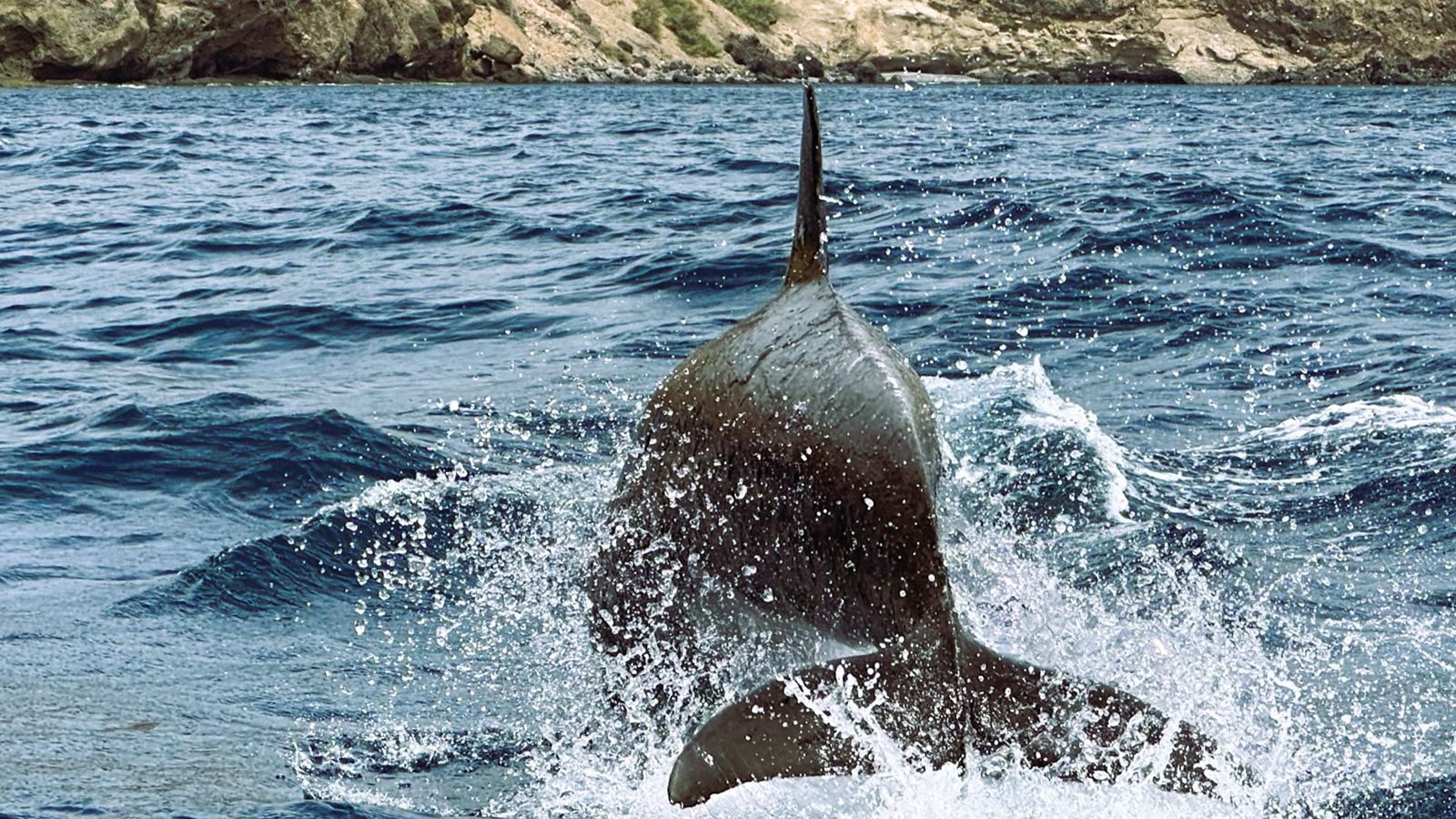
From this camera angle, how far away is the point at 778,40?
9469 centimetres

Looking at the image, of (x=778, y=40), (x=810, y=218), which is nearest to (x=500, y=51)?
(x=778, y=40)

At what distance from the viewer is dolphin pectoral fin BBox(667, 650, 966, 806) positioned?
3.46 metres

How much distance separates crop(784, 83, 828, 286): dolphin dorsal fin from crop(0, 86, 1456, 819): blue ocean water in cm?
120

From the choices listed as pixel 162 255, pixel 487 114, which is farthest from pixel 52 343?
pixel 487 114

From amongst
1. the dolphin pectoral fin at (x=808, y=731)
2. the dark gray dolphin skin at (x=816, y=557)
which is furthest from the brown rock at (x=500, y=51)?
the dolphin pectoral fin at (x=808, y=731)

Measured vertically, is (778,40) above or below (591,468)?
above

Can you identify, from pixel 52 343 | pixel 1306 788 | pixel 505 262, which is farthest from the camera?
pixel 505 262

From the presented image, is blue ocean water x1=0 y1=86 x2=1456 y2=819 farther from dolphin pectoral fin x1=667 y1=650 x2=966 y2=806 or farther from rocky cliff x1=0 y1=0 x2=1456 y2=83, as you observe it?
rocky cliff x1=0 y1=0 x2=1456 y2=83

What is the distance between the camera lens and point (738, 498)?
14.8 ft

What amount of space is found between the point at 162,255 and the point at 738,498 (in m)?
12.2

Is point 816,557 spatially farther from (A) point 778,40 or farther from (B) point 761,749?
(A) point 778,40

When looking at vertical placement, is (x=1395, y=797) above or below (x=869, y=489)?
Result: below

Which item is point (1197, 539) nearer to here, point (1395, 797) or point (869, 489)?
point (1395, 797)

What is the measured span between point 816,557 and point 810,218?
139cm
